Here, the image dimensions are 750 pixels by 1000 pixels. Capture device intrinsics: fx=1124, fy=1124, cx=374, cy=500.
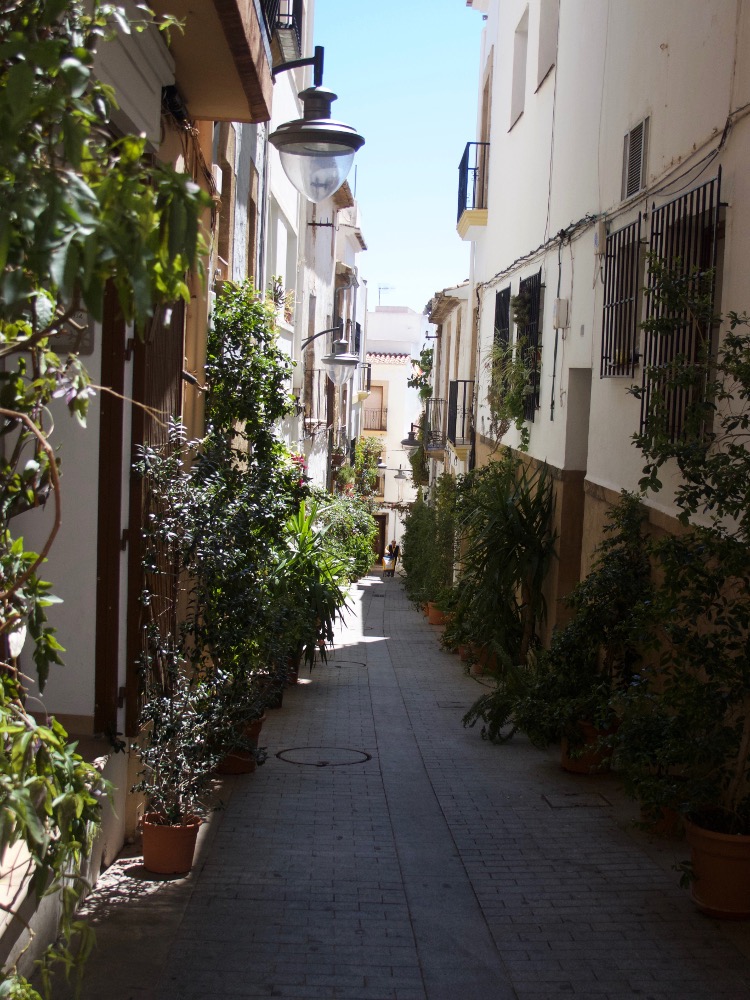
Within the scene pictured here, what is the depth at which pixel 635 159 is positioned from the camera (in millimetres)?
8773

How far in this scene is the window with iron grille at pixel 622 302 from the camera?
28.3 ft

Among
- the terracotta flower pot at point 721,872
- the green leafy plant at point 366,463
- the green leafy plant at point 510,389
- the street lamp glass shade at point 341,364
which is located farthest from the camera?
the green leafy plant at point 366,463

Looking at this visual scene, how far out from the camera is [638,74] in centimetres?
871

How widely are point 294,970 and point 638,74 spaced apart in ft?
22.9

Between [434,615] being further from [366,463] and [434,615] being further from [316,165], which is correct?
[366,463]

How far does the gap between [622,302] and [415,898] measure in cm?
513

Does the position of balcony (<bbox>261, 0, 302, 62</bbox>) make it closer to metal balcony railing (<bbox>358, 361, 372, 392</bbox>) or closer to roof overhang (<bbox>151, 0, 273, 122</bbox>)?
roof overhang (<bbox>151, 0, 273, 122</bbox>)

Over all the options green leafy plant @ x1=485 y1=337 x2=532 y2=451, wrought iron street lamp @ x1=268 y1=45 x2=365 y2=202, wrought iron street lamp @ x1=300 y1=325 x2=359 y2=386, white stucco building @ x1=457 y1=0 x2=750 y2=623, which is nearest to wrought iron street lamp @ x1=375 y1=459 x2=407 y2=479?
wrought iron street lamp @ x1=300 y1=325 x2=359 y2=386

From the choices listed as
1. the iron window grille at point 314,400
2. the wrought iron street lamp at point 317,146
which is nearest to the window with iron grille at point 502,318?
the iron window grille at point 314,400

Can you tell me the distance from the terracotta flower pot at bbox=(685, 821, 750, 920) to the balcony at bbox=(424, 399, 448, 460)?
62.3ft

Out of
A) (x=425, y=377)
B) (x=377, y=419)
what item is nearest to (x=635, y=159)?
(x=425, y=377)

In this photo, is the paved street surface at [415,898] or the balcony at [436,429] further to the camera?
the balcony at [436,429]

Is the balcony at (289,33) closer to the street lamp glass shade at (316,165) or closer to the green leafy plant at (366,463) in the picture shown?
the street lamp glass shade at (316,165)

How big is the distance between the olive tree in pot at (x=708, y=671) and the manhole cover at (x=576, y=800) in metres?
1.98
